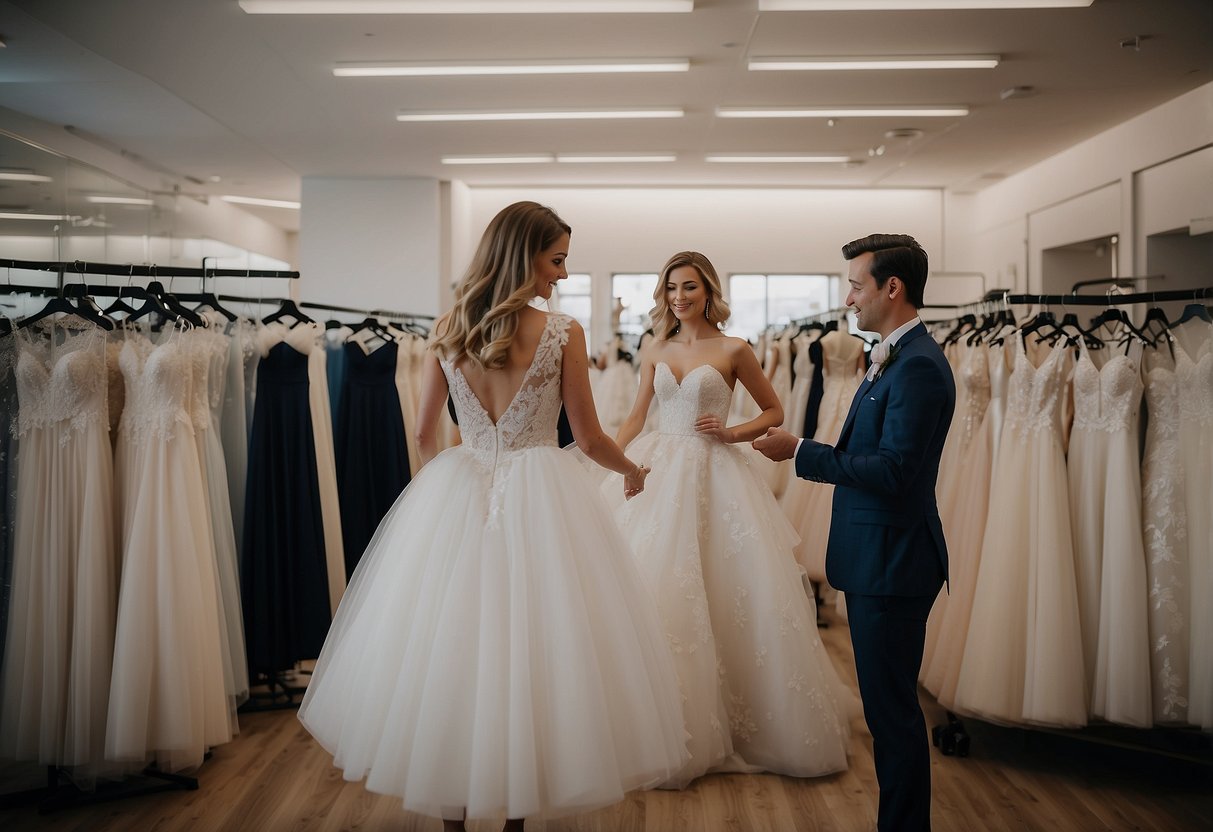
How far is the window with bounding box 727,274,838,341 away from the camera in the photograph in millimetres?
10297

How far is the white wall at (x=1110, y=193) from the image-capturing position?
20.8 ft

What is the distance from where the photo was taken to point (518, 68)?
228 inches

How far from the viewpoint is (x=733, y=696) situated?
122 inches

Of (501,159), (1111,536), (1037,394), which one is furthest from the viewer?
(501,159)

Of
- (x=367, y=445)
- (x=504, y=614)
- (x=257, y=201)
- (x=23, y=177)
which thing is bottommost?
(x=504, y=614)

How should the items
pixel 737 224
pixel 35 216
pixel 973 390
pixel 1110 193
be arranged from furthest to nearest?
pixel 737 224, pixel 1110 193, pixel 973 390, pixel 35 216

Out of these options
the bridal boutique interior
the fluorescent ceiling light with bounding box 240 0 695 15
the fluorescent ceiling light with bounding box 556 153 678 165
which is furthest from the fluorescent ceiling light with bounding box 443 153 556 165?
the fluorescent ceiling light with bounding box 240 0 695 15

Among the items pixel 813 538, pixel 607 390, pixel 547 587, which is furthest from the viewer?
pixel 607 390

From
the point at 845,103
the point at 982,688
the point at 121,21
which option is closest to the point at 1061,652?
the point at 982,688

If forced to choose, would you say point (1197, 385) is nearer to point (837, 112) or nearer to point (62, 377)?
point (62, 377)

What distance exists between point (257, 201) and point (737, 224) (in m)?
5.26

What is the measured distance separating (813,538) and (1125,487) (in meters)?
2.06

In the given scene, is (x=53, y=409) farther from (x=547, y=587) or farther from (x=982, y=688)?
(x=982, y=688)

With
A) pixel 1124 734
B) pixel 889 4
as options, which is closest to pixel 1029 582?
pixel 1124 734
